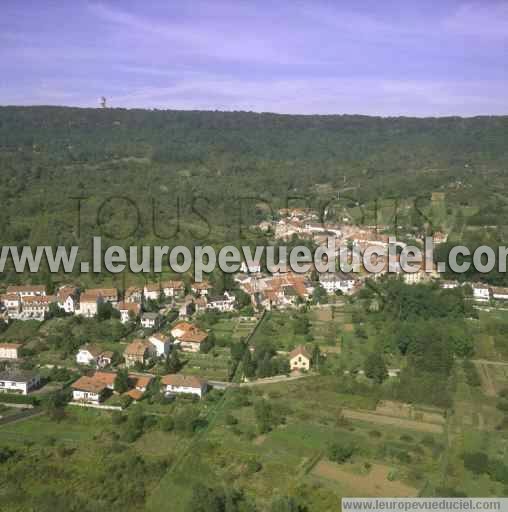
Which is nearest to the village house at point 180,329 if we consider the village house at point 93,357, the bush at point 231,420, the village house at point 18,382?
the village house at point 93,357

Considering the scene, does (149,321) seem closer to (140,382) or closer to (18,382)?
(140,382)

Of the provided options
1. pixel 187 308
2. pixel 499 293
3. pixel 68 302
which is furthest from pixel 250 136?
pixel 68 302

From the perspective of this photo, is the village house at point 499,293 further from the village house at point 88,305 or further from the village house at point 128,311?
the village house at point 88,305

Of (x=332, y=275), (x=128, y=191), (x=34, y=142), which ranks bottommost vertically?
(x=332, y=275)

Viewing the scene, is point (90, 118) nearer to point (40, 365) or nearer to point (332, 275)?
point (332, 275)

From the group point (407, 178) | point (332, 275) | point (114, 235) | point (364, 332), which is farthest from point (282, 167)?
point (364, 332)

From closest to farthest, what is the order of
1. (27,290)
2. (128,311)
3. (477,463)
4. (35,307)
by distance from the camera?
(477,463) → (128,311) → (35,307) → (27,290)
